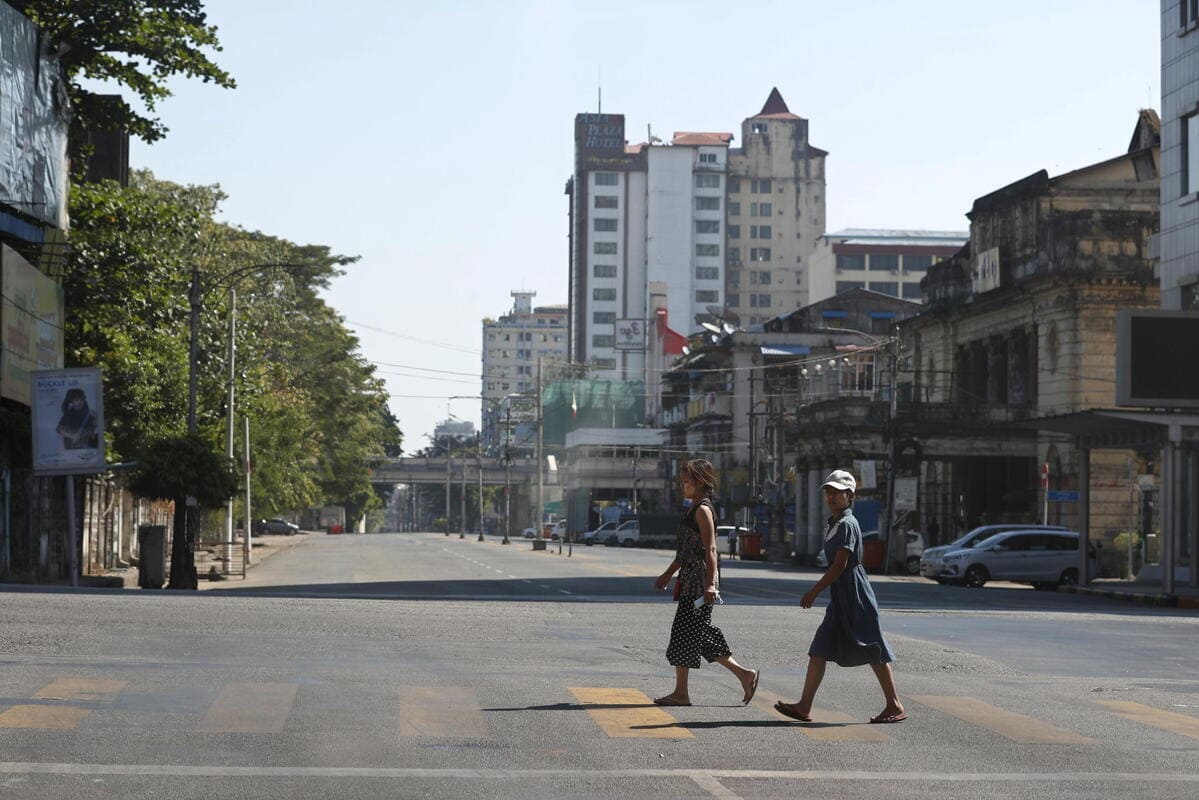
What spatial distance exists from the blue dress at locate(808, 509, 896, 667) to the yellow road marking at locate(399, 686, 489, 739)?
238 centimetres

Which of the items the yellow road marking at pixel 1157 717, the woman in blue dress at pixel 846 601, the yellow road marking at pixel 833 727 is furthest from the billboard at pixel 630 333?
the woman in blue dress at pixel 846 601

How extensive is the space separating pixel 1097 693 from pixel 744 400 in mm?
109043

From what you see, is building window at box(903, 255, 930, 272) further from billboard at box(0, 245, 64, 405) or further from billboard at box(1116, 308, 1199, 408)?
billboard at box(0, 245, 64, 405)

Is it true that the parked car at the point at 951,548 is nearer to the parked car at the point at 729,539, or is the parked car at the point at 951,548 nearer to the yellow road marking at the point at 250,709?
the parked car at the point at 729,539

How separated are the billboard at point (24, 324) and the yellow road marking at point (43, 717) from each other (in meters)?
27.3

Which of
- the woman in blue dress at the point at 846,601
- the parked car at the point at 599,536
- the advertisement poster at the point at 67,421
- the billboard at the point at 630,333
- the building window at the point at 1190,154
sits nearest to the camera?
the woman in blue dress at the point at 846,601

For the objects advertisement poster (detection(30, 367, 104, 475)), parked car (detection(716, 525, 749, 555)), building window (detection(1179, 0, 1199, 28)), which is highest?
building window (detection(1179, 0, 1199, 28))

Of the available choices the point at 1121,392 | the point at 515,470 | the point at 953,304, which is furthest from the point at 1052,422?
the point at 515,470

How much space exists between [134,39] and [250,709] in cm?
3073

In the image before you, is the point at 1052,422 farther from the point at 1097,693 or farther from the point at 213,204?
the point at 213,204

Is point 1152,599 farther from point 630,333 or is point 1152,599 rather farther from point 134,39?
point 630,333

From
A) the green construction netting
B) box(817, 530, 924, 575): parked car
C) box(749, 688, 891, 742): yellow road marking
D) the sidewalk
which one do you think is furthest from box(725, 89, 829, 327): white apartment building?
box(749, 688, 891, 742): yellow road marking

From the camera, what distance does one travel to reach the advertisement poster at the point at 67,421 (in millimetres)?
38250

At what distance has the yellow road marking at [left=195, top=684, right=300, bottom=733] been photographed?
38.7ft
